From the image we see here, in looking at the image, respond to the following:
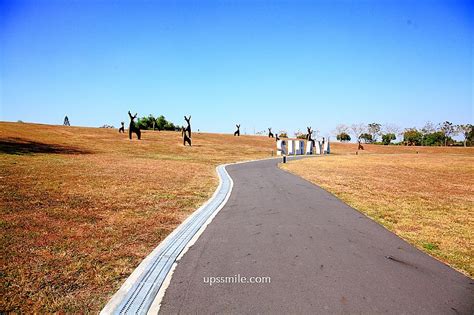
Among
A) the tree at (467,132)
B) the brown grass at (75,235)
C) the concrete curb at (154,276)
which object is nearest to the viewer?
the concrete curb at (154,276)

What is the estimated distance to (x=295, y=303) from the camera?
3656 mm

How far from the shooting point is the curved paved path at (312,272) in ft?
12.0

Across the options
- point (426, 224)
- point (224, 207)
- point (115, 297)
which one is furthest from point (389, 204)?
point (115, 297)

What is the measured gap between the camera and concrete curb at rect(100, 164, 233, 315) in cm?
358

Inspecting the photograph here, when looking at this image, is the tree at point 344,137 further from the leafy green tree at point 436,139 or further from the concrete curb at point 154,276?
the concrete curb at point 154,276

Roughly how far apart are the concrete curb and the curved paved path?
0.17 m

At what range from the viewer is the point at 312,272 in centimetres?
457

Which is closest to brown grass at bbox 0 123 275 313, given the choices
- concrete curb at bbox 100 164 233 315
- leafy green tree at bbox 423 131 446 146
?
concrete curb at bbox 100 164 233 315

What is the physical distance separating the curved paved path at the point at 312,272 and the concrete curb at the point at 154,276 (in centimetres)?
17

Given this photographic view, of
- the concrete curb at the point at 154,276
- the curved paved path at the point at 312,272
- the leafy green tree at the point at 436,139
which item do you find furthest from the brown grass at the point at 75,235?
the leafy green tree at the point at 436,139

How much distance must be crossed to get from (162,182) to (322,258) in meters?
10.7

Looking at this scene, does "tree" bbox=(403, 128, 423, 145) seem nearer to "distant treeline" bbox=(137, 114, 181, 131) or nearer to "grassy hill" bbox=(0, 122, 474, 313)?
"distant treeline" bbox=(137, 114, 181, 131)

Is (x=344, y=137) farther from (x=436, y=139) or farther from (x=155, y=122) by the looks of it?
(x=155, y=122)

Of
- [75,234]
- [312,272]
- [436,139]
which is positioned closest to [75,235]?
[75,234]
